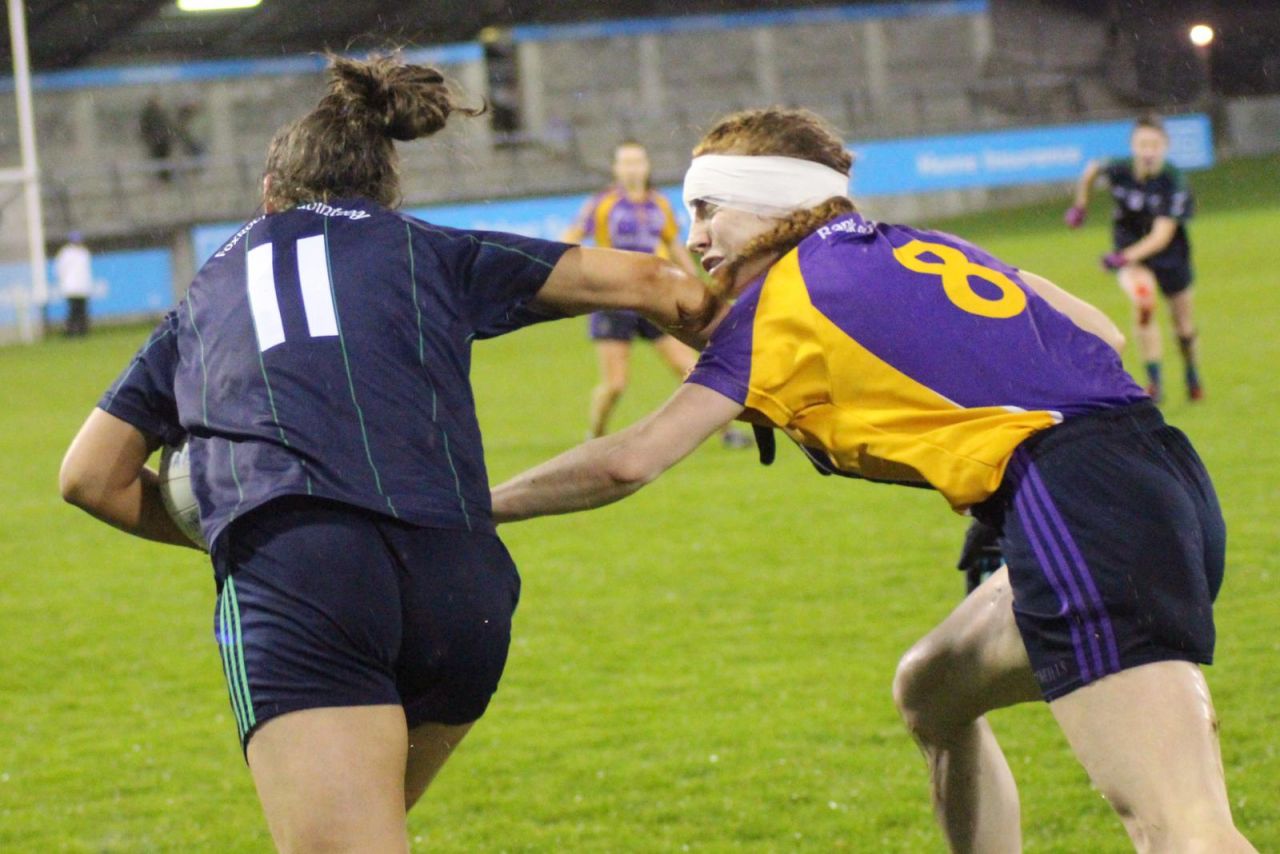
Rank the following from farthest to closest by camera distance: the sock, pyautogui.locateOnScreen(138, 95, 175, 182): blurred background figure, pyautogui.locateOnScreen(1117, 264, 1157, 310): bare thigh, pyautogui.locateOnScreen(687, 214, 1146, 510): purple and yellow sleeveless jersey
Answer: pyautogui.locateOnScreen(138, 95, 175, 182): blurred background figure, the sock, pyautogui.locateOnScreen(1117, 264, 1157, 310): bare thigh, pyautogui.locateOnScreen(687, 214, 1146, 510): purple and yellow sleeveless jersey

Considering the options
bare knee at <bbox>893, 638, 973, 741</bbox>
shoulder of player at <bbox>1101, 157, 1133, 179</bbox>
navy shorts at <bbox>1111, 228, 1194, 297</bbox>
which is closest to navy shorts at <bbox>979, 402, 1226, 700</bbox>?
bare knee at <bbox>893, 638, 973, 741</bbox>

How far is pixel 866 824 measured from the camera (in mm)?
4695

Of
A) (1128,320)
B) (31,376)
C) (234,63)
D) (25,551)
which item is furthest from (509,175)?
(25,551)

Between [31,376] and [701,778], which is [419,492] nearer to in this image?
[701,778]

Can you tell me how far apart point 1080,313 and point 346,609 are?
1.55 meters

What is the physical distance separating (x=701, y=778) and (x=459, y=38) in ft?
133

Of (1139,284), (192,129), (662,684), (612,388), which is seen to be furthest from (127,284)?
(662,684)

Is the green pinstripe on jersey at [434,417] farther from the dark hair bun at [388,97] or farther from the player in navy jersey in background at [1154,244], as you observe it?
the player in navy jersey in background at [1154,244]

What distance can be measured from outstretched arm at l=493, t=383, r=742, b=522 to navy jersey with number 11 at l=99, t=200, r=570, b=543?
0.22m

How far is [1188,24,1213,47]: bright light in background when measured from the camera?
149 ft

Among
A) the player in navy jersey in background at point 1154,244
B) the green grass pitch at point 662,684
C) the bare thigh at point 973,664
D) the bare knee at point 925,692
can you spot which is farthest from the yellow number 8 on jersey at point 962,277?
the player in navy jersey in background at point 1154,244

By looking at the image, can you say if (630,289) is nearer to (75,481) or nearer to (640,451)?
(640,451)

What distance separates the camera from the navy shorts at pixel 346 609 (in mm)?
2691

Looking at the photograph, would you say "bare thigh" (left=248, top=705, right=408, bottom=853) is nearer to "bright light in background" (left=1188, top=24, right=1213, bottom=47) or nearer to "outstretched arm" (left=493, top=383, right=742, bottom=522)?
"outstretched arm" (left=493, top=383, right=742, bottom=522)
